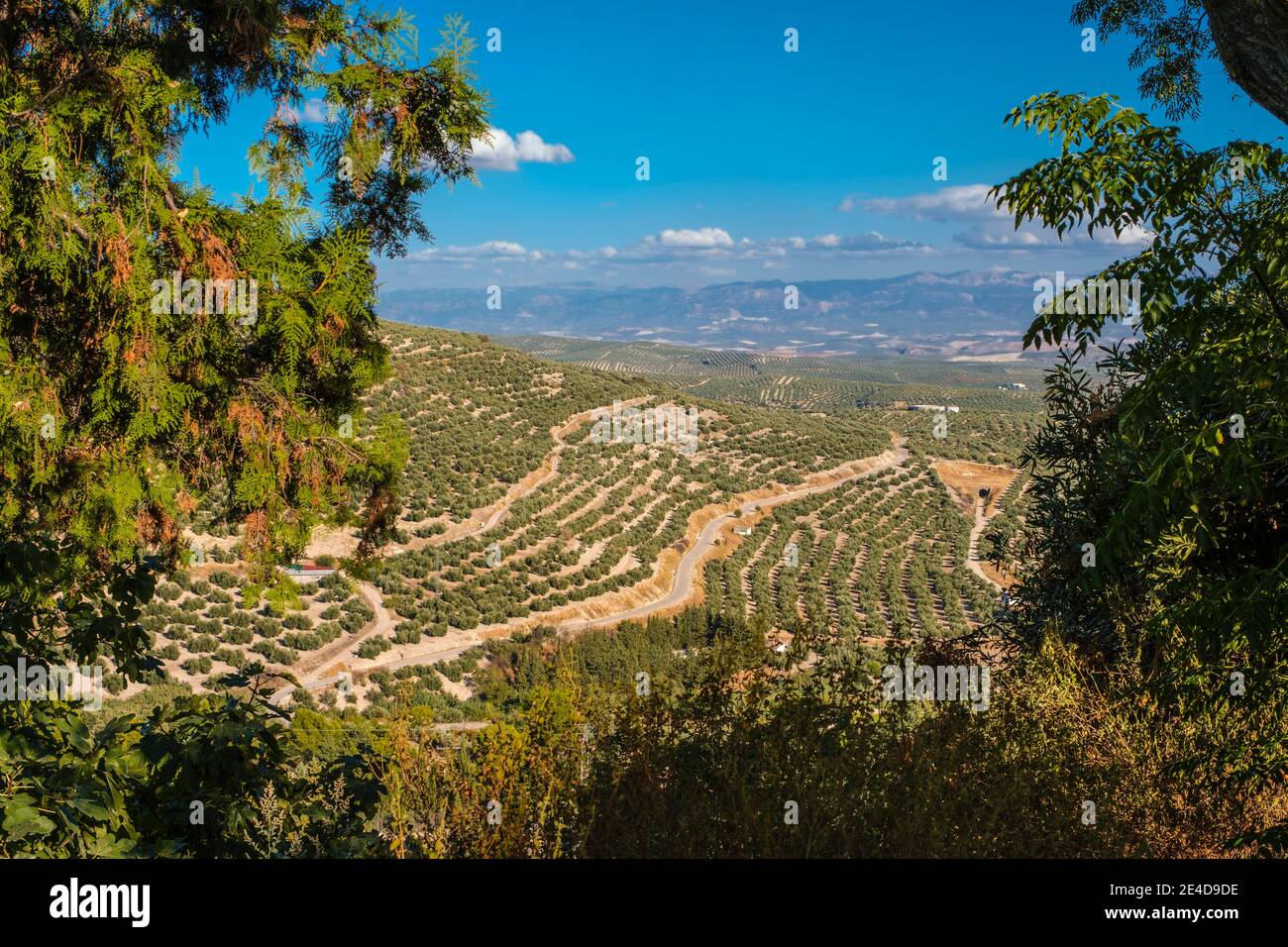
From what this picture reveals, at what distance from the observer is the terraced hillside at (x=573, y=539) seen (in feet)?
69.7

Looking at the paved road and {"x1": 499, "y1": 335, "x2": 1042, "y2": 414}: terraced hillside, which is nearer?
the paved road

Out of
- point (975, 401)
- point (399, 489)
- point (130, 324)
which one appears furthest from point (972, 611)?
point (975, 401)

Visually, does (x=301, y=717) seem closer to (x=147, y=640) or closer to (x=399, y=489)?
(x=147, y=640)

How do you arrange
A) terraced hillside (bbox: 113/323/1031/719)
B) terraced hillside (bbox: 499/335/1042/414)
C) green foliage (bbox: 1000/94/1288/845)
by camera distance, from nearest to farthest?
green foliage (bbox: 1000/94/1288/845) → terraced hillside (bbox: 113/323/1031/719) → terraced hillside (bbox: 499/335/1042/414)

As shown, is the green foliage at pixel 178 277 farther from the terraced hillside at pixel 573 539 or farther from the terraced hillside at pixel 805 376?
the terraced hillside at pixel 805 376

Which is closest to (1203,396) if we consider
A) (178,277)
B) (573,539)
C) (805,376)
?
(178,277)

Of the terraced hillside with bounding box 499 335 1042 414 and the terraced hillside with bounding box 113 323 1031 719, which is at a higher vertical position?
the terraced hillside with bounding box 499 335 1042 414

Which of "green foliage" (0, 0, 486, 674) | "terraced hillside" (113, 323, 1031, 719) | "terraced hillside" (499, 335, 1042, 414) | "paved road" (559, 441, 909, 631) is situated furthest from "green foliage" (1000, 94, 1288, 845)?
"terraced hillside" (499, 335, 1042, 414)

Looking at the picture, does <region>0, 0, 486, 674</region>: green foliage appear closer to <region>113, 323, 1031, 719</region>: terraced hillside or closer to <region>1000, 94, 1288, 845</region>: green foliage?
<region>113, 323, 1031, 719</region>: terraced hillside

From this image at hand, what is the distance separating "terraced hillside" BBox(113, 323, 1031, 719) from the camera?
21250mm

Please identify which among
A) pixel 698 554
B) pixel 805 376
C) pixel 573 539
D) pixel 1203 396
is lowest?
pixel 698 554

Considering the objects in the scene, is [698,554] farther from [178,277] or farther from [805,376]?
[805,376]

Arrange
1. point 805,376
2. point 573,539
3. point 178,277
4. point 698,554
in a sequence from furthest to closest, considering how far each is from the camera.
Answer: point 805,376
point 698,554
point 573,539
point 178,277

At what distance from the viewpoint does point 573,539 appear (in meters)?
31.7
